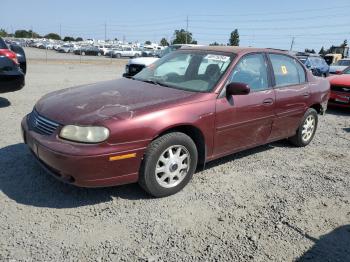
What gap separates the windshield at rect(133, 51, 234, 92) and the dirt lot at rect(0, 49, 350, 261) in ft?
3.90

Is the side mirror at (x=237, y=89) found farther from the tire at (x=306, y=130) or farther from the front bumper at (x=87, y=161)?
the tire at (x=306, y=130)

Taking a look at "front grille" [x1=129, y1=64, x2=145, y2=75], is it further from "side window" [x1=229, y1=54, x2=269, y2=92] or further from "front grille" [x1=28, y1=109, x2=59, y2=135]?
"front grille" [x1=28, y1=109, x2=59, y2=135]

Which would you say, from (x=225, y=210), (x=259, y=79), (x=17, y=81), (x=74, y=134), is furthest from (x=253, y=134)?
(x=17, y=81)

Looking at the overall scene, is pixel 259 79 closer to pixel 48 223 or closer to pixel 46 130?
pixel 46 130

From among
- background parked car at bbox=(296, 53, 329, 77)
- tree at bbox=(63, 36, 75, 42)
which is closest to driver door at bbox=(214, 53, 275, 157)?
background parked car at bbox=(296, 53, 329, 77)

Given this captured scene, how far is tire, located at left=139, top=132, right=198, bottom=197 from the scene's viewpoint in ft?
11.8

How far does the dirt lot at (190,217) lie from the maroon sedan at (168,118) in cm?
33

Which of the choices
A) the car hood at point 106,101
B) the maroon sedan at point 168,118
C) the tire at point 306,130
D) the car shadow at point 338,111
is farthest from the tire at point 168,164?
the car shadow at point 338,111

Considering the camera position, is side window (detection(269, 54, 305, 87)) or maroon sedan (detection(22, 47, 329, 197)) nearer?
maroon sedan (detection(22, 47, 329, 197))

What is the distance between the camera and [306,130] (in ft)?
19.5

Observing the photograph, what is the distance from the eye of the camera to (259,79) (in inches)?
188

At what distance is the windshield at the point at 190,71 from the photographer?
170 inches

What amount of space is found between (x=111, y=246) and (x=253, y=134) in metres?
2.55

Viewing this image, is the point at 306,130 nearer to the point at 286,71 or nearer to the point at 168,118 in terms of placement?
the point at 286,71
